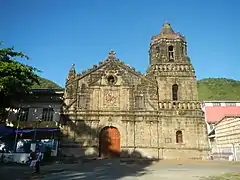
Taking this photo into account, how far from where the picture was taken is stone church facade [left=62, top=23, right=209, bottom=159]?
79.9 ft

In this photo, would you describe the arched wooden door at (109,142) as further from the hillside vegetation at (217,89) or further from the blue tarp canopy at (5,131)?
the hillside vegetation at (217,89)

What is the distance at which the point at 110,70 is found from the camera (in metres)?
27.1

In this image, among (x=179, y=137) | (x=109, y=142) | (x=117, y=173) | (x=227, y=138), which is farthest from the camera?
(x=227, y=138)

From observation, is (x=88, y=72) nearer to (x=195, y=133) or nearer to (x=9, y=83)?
(x=9, y=83)

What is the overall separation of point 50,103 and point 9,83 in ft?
29.4

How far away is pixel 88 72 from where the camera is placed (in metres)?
26.9

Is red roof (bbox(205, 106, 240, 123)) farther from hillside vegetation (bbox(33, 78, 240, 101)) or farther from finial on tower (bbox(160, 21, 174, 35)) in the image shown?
hillside vegetation (bbox(33, 78, 240, 101))

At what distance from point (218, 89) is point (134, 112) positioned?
6859 centimetres

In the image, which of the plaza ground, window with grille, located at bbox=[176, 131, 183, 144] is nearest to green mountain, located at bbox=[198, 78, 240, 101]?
window with grille, located at bbox=[176, 131, 183, 144]

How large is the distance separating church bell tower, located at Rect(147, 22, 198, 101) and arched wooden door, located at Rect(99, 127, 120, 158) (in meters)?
6.61

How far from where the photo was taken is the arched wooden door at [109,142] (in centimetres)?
2435

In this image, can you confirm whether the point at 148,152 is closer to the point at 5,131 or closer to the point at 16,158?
the point at 16,158

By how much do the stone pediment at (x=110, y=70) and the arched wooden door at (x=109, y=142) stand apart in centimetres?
606

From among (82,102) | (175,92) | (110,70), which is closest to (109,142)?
(82,102)
